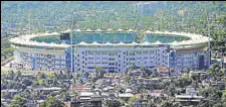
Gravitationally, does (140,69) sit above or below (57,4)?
below

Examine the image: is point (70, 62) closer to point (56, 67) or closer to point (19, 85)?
point (56, 67)

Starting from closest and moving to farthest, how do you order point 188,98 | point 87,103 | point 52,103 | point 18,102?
point 52,103
point 87,103
point 18,102
point 188,98

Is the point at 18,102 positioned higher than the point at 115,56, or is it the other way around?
the point at 115,56

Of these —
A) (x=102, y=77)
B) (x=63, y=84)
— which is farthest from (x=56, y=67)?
(x=63, y=84)

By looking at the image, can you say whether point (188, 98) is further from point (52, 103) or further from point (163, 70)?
point (163, 70)

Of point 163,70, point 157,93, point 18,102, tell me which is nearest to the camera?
point 18,102

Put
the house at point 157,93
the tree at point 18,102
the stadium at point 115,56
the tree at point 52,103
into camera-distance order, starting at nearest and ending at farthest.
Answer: the tree at point 52,103, the tree at point 18,102, the house at point 157,93, the stadium at point 115,56

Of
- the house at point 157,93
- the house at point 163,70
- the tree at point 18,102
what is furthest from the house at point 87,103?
the house at point 163,70

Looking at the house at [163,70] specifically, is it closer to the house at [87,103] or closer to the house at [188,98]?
the house at [188,98]

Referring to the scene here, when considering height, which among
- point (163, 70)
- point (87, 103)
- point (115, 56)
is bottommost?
point (87, 103)

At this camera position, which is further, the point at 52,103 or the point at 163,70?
the point at 163,70

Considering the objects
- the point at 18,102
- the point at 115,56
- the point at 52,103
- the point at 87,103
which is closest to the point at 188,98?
the point at 87,103
